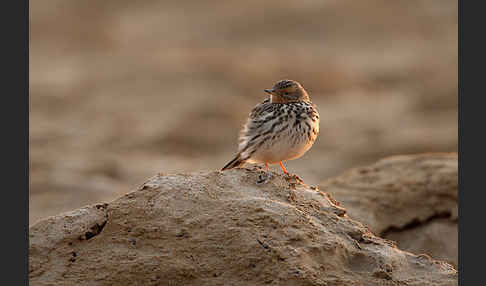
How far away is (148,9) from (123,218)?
64.2 feet

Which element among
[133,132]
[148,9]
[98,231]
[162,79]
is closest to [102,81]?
[162,79]

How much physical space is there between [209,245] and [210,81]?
13.7 metres

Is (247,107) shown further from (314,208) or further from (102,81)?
(314,208)

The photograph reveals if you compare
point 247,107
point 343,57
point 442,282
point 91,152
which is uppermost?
point 343,57

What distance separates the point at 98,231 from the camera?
17.3 ft

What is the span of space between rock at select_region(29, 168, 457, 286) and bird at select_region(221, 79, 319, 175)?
157 centimetres

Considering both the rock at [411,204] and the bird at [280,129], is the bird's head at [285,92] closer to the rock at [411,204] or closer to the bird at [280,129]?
the bird at [280,129]

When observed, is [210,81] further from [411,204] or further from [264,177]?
[264,177]

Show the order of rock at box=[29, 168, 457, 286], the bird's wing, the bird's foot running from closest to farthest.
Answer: rock at box=[29, 168, 457, 286] < the bird's foot < the bird's wing

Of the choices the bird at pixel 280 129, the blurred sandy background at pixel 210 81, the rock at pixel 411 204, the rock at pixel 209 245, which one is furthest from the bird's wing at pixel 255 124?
the blurred sandy background at pixel 210 81

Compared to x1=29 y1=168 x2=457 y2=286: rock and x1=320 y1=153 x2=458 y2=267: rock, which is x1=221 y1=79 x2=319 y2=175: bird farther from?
x1=29 y1=168 x2=457 y2=286: rock

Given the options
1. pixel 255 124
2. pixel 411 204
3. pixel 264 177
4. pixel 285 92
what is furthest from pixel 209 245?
pixel 411 204

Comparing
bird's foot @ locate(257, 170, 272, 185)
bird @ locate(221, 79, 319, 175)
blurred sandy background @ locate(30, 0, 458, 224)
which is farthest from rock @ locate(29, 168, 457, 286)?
blurred sandy background @ locate(30, 0, 458, 224)

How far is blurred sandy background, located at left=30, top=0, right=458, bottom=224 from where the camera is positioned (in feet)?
48.5
